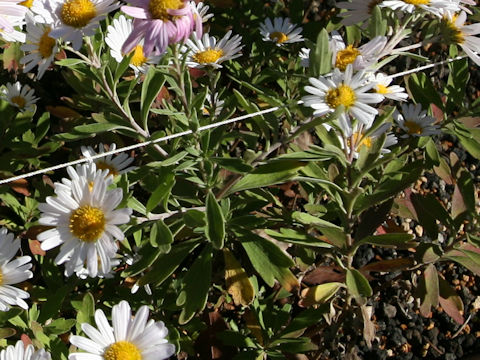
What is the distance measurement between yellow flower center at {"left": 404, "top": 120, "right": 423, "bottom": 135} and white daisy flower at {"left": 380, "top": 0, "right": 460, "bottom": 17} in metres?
0.52

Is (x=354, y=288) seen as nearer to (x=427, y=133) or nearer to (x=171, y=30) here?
(x=427, y=133)

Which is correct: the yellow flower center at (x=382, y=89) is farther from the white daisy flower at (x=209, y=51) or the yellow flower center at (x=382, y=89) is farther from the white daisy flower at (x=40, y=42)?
the white daisy flower at (x=40, y=42)

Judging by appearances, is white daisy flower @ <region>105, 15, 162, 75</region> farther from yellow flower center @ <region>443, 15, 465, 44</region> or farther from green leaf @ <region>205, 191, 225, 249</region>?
yellow flower center @ <region>443, 15, 465, 44</region>

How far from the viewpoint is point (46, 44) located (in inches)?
62.1

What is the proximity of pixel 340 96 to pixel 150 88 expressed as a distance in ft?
1.61

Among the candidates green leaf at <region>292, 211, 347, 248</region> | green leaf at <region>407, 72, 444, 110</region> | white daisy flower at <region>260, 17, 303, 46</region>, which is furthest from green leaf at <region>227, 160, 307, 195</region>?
white daisy flower at <region>260, 17, 303, 46</region>

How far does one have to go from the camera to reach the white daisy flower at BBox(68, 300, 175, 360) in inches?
48.3

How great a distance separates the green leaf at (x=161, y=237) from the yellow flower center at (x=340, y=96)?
46 centimetres

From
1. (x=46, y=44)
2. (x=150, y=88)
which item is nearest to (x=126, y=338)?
(x=150, y=88)

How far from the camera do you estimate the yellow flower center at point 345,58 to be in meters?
1.50

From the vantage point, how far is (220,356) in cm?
168

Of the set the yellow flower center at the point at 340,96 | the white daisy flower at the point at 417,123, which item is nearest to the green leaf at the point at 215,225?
the yellow flower center at the point at 340,96

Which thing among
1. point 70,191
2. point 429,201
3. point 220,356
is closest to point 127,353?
point 70,191

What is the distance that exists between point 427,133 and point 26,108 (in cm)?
136
